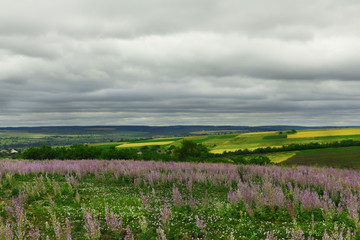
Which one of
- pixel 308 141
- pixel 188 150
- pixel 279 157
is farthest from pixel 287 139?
pixel 188 150

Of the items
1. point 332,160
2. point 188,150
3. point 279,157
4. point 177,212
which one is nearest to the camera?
point 177,212

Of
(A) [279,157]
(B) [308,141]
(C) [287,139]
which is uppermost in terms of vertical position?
(B) [308,141]

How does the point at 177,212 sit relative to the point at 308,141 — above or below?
above

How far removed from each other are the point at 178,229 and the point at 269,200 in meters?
3.68

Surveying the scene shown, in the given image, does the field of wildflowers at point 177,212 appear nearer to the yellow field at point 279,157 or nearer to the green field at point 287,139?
the yellow field at point 279,157

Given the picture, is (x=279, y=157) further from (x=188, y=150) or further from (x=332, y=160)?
(x=188, y=150)

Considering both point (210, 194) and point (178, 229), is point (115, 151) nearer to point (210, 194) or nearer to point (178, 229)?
point (210, 194)

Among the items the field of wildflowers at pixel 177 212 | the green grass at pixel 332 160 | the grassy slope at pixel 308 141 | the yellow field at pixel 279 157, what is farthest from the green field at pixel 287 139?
the field of wildflowers at pixel 177 212

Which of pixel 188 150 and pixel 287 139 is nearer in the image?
pixel 188 150

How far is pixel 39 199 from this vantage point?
33.5 ft

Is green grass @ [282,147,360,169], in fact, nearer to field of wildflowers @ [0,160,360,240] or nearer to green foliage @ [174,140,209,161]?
field of wildflowers @ [0,160,360,240]

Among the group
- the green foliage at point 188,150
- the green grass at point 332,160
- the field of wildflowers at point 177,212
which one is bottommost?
the green foliage at point 188,150

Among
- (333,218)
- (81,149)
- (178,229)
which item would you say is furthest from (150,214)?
(81,149)

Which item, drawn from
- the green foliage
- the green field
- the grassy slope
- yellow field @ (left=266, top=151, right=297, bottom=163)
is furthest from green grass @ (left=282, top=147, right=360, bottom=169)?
the green field
